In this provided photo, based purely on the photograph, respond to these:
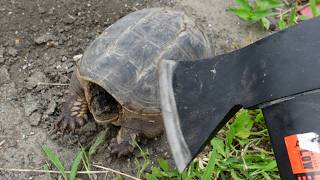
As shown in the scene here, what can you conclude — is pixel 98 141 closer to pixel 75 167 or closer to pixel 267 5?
pixel 75 167

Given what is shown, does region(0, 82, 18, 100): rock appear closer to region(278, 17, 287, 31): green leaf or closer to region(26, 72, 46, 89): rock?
region(26, 72, 46, 89): rock

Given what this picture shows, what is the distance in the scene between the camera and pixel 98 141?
269 centimetres

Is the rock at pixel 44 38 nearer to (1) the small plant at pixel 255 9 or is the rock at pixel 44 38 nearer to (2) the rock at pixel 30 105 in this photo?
(2) the rock at pixel 30 105

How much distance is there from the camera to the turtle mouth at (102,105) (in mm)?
2656

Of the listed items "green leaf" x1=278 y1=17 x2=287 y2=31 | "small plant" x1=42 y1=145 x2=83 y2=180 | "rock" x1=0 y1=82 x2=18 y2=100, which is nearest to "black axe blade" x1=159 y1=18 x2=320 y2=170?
"small plant" x1=42 y1=145 x2=83 y2=180

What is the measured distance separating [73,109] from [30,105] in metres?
0.25

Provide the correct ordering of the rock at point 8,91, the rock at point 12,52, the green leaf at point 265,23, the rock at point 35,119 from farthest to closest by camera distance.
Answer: the green leaf at point 265,23
the rock at point 12,52
the rock at point 8,91
the rock at point 35,119

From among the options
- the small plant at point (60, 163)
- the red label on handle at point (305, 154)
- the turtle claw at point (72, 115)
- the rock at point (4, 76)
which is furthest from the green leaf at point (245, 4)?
the red label on handle at point (305, 154)

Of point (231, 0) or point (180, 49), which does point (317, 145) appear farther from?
point (231, 0)

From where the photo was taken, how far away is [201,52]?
9.11ft

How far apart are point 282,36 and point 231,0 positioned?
1697 mm

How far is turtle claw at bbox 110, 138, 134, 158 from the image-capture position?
2658 millimetres

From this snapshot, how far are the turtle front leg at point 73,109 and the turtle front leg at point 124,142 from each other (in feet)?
0.81

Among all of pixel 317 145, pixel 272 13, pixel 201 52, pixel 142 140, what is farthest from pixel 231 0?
pixel 317 145
